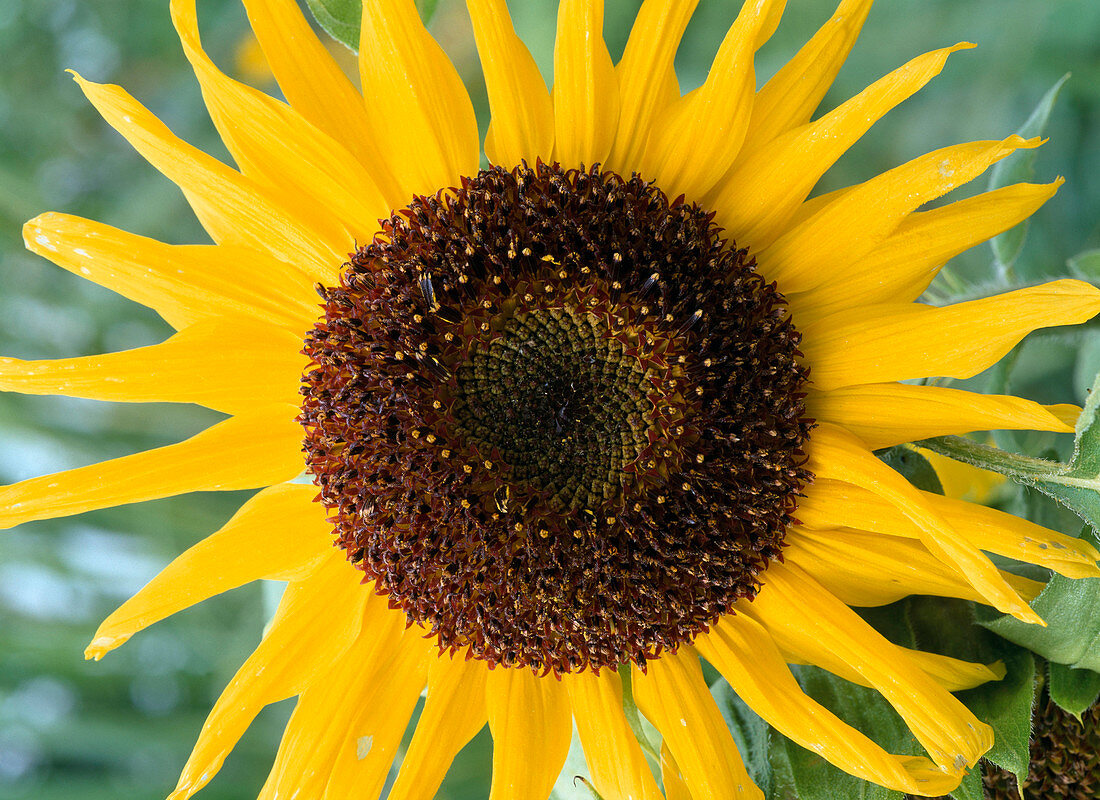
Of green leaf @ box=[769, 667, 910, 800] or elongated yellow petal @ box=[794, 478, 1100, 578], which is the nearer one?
elongated yellow petal @ box=[794, 478, 1100, 578]

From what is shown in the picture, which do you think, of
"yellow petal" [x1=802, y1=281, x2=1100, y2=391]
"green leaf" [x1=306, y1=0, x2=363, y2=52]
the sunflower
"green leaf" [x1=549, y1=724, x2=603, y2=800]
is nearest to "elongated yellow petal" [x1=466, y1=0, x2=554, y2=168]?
the sunflower

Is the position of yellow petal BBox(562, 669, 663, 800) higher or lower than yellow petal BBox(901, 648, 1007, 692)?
higher

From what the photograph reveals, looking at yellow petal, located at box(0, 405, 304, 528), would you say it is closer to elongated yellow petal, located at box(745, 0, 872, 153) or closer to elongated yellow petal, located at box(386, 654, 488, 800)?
elongated yellow petal, located at box(386, 654, 488, 800)

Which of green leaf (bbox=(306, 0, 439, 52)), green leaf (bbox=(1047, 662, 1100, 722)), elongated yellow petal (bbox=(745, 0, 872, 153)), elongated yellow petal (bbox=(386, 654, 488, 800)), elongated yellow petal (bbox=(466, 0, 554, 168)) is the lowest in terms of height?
green leaf (bbox=(1047, 662, 1100, 722))

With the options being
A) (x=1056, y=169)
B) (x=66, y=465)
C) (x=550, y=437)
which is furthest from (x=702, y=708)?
(x=66, y=465)

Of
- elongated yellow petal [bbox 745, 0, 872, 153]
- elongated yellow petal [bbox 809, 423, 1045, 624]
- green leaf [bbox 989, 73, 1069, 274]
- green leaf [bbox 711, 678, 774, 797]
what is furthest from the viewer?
green leaf [bbox 989, 73, 1069, 274]

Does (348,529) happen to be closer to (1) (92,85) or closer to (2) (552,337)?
(2) (552,337)

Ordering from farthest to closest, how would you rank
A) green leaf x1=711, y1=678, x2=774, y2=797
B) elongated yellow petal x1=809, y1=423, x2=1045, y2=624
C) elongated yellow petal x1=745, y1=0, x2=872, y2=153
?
green leaf x1=711, y1=678, x2=774, y2=797 < elongated yellow petal x1=745, y1=0, x2=872, y2=153 < elongated yellow petal x1=809, y1=423, x2=1045, y2=624
